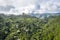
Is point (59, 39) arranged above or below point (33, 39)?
above

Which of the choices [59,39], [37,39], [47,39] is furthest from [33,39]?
[59,39]

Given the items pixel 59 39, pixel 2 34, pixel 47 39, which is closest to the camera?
pixel 59 39

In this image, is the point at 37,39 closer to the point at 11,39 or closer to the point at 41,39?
the point at 41,39

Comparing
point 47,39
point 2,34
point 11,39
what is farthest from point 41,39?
point 2,34

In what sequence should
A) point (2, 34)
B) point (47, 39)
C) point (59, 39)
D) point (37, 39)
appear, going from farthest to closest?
point (2, 34)
point (37, 39)
point (47, 39)
point (59, 39)

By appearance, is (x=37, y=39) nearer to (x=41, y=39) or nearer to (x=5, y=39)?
(x=41, y=39)

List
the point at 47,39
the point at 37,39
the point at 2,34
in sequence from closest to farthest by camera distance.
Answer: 1. the point at 47,39
2. the point at 37,39
3. the point at 2,34

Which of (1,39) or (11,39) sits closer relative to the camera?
(11,39)

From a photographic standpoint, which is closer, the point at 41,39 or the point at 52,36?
the point at 52,36

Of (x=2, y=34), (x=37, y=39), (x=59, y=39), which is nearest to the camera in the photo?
(x=59, y=39)
